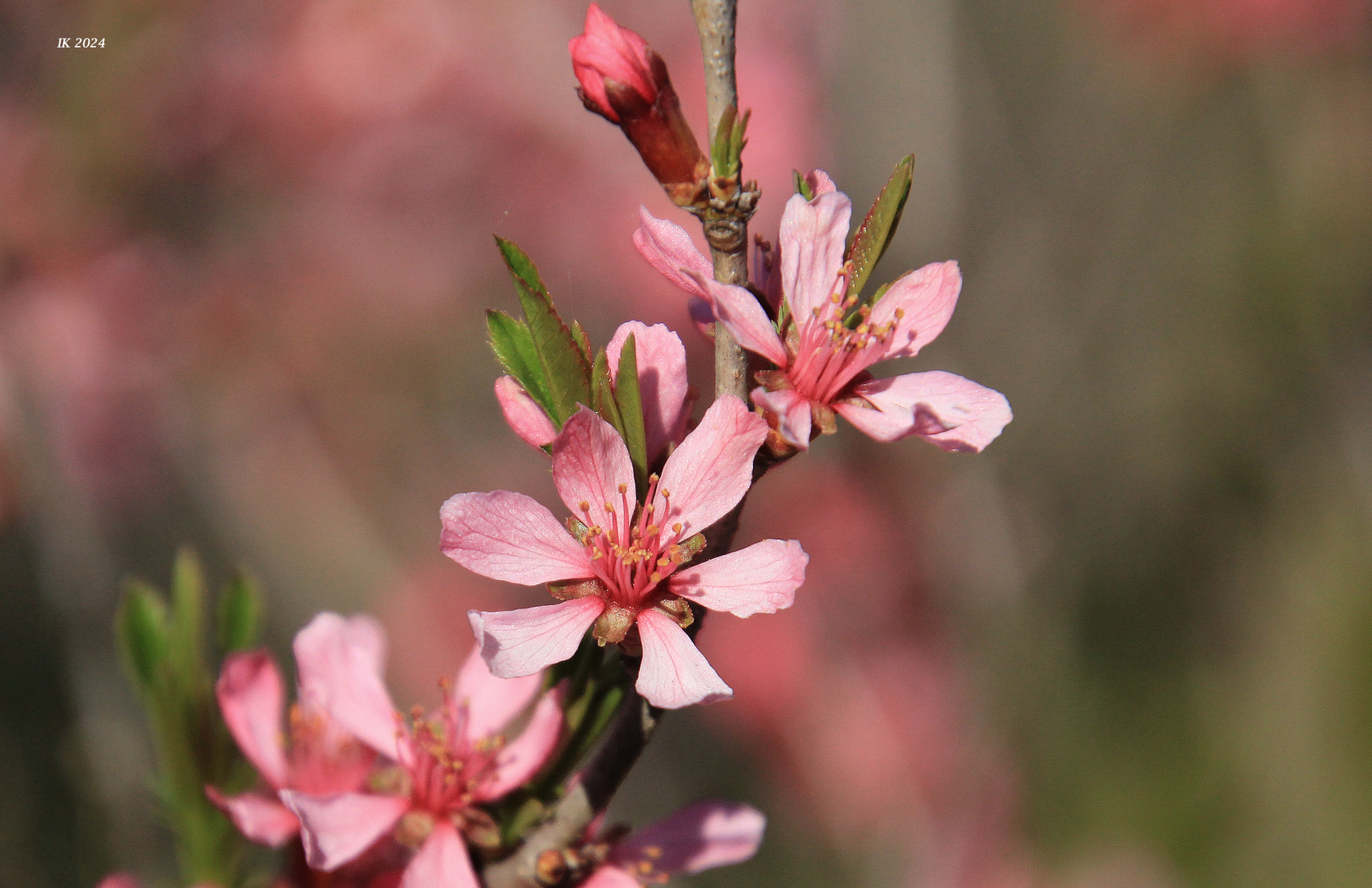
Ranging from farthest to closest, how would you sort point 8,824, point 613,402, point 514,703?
1. point 8,824
2. point 514,703
3. point 613,402

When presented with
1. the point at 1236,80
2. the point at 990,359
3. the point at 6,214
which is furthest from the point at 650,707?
the point at 1236,80

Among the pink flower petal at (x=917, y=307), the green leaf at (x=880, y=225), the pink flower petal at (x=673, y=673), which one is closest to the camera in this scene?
the pink flower petal at (x=673, y=673)

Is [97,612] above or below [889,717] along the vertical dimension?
above

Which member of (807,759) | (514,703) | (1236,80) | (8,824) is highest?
(1236,80)

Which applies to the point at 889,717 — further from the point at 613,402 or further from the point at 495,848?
the point at 613,402

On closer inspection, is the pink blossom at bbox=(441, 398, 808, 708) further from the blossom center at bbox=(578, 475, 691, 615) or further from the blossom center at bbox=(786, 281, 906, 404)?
the blossom center at bbox=(786, 281, 906, 404)

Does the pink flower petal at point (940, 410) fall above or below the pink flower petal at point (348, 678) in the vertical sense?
above

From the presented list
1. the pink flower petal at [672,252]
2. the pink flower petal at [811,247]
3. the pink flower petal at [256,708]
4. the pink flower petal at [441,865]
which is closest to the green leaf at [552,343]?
the pink flower petal at [672,252]

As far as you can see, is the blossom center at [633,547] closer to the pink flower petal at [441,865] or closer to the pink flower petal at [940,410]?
the pink flower petal at [940,410]

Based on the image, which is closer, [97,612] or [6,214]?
[97,612]

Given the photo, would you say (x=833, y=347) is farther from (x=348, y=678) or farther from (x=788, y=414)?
(x=348, y=678)
